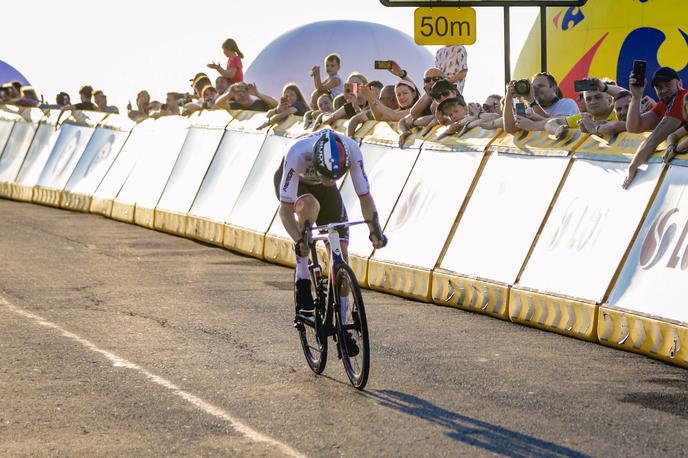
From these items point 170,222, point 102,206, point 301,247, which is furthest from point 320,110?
point 301,247

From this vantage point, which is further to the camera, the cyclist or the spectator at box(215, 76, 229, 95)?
the spectator at box(215, 76, 229, 95)

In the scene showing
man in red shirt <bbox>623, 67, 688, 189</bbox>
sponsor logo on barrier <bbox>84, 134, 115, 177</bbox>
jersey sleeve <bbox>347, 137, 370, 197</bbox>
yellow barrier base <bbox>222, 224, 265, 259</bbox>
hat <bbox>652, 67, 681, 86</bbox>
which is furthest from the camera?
sponsor logo on barrier <bbox>84, 134, 115, 177</bbox>

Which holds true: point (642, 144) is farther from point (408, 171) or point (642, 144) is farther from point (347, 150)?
point (408, 171)

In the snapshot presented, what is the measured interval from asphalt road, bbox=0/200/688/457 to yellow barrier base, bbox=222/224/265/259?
2963 mm

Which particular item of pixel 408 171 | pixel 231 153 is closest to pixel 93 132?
pixel 231 153

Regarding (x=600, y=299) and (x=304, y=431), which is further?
(x=600, y=299)

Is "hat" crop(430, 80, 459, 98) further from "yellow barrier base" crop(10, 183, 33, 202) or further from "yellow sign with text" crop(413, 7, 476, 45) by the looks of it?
"yellow barrier base" crop(10, 183, 33, 202)

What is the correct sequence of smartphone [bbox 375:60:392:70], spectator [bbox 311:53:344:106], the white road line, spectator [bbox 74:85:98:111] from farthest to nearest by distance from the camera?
spectator [bbox 74:85:98:111]
spectator [bbox 311:53:344:106]
smartphone [bbox 375:60:392:70]
the white road line

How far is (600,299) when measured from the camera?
10.7 m

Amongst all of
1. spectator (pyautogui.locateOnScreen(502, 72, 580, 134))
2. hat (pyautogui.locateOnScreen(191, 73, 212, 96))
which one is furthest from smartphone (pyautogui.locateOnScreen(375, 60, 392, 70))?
hat (pyautogui.locateOnScreen(191, 73, 212, 96))

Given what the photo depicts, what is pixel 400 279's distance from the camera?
44.9 ft

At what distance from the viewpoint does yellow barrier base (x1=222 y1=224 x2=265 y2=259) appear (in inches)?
668

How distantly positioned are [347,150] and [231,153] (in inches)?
408

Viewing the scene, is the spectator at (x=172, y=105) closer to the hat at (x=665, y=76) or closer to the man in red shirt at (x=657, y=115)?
the man in red shirt at (x=657, y=115)
